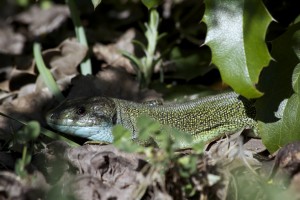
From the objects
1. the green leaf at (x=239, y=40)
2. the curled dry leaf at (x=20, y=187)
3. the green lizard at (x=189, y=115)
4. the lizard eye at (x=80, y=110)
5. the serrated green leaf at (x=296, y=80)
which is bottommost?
the green lizard at (x=189, y=115)

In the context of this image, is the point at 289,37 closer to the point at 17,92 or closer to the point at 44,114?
the point at 44,114

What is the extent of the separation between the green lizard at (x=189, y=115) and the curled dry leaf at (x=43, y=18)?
174cm

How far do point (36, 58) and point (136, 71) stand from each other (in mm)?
794

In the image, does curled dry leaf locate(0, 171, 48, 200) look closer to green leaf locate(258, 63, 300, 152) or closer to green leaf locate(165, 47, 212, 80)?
green leaf locate(258, 63, 300, 152)

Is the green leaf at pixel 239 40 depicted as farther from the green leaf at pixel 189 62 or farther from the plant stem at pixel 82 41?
the plant stem at pixel 82 41

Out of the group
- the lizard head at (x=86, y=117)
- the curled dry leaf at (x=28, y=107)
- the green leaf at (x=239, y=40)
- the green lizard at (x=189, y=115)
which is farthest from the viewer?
the curled dry leaf at (x=28, y=107)

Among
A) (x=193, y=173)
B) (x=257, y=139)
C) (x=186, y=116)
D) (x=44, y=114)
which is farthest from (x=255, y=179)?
(x=44, y=114)

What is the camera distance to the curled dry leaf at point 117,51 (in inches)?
204

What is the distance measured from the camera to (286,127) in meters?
3.76

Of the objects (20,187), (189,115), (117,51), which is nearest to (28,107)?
(117,51)

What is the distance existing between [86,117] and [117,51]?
1271 millimetres

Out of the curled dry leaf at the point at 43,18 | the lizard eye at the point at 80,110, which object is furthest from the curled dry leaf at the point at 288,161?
the curled dry leaf at the point at 43,18

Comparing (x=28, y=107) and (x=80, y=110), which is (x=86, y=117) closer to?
(x=80, y=110)

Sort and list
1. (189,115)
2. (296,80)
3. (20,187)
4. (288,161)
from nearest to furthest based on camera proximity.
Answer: (20,187), (288,161), (296,80), (189,115)
